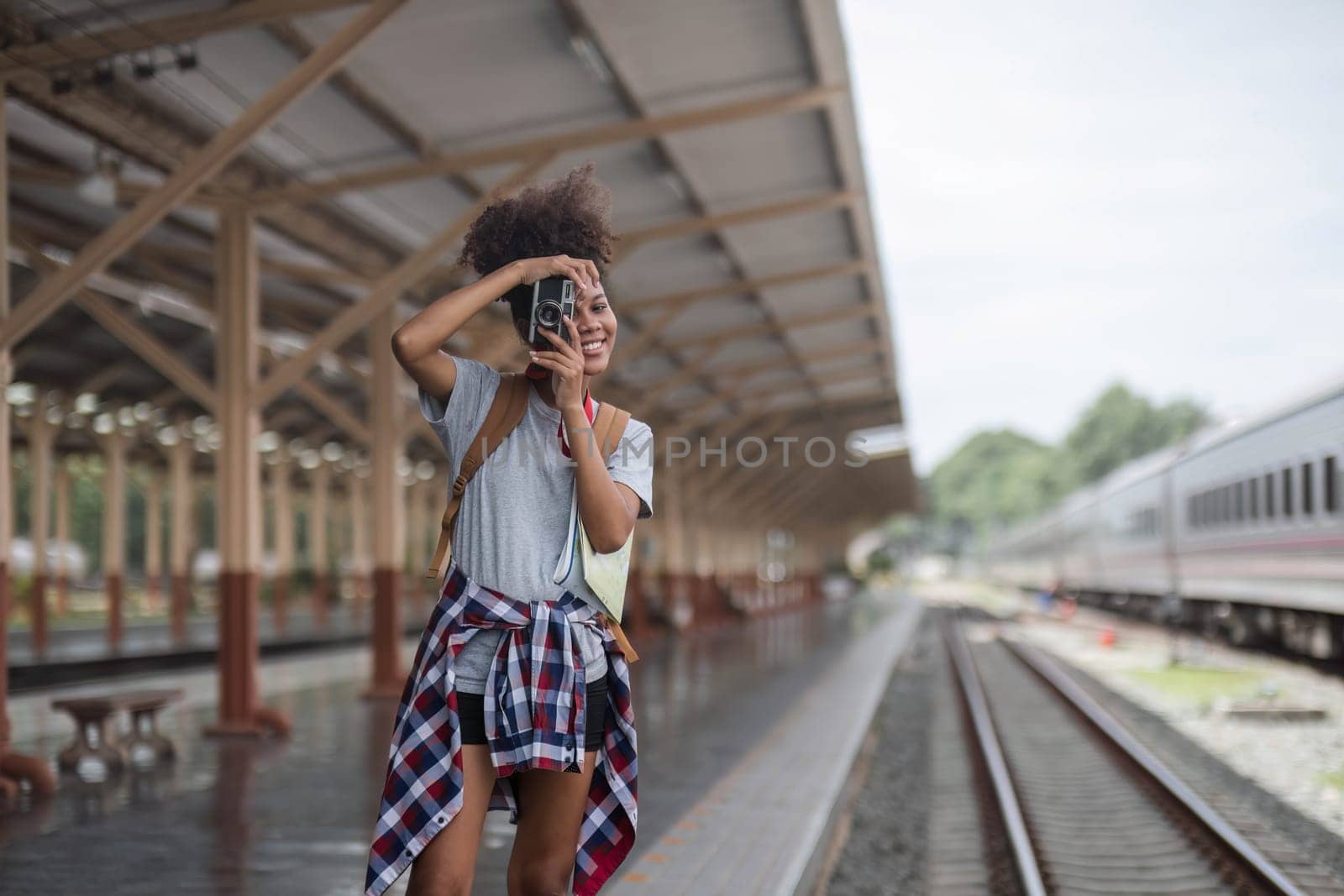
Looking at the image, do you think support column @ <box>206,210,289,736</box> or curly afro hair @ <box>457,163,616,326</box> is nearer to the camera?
curly afro hair @ <box>457,163,616,326</box>

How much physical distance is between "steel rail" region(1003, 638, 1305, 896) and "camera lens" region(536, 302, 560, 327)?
4778 millimetres

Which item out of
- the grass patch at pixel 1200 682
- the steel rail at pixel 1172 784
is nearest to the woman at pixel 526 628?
the steel rail at pixel 1172 784

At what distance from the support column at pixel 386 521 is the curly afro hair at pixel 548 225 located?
31.5ft

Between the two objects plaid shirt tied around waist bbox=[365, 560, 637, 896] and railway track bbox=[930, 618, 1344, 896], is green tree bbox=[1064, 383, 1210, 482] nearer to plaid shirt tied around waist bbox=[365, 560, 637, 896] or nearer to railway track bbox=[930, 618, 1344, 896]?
railway track bbox=[930, 618, 1344, 896]

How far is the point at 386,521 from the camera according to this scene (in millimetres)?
11992

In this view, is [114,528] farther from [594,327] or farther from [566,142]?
[594,327]

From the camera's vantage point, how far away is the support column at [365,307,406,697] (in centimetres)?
1185

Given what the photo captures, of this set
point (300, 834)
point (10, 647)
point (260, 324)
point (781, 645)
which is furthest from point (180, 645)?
point (300, 834)

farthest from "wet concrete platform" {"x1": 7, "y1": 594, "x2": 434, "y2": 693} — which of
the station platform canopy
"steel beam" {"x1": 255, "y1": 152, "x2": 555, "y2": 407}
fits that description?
"steel beam" {"x1": 255, "y1": 152, "x2": 555, "y2": 407}

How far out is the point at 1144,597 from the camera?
26.2 m

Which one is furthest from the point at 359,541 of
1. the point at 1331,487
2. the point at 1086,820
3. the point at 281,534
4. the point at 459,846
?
the point at 459,846

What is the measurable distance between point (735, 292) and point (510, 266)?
1316 centimetres

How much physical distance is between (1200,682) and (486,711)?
14.2 metres

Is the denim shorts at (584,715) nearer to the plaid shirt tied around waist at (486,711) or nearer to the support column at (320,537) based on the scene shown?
the plaid shirt tied around waist at (486,711)
